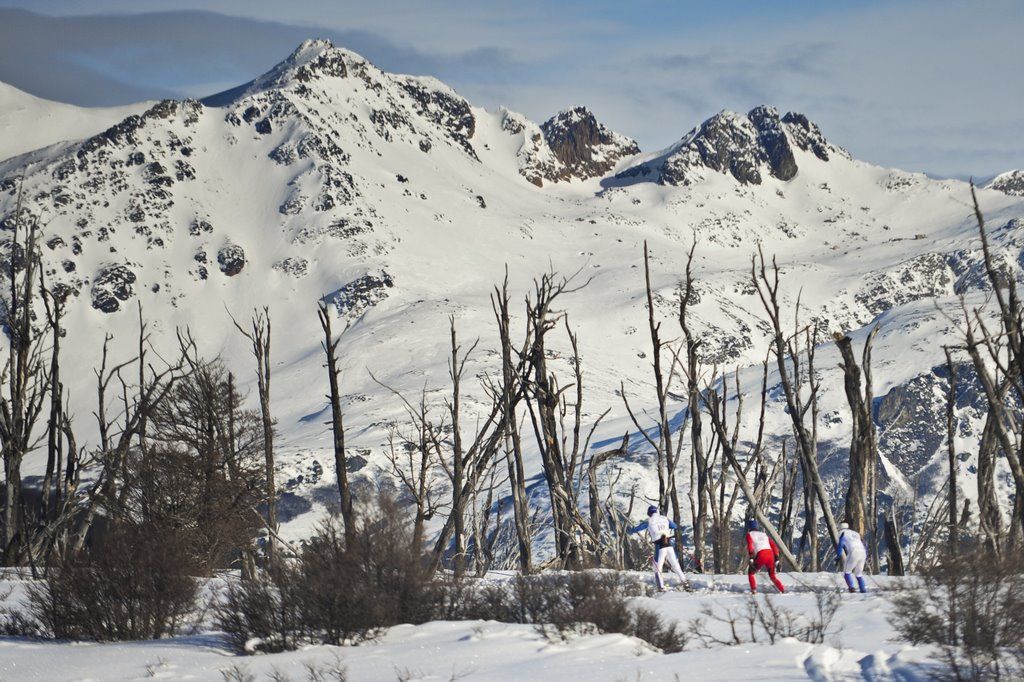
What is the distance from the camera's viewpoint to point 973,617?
9805 mm

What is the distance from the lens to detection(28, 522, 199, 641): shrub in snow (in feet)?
45.1

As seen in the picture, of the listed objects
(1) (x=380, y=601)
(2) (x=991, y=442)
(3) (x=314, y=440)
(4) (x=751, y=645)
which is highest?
(3) (x=314, y=440)

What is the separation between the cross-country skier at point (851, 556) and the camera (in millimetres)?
15617

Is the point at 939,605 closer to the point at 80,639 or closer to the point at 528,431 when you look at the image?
the point at 80,639

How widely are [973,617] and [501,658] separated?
189 inches

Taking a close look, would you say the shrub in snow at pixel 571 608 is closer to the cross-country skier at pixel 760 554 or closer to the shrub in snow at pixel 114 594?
the cross-country skier at pixel 760 554

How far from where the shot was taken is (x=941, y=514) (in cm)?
3225

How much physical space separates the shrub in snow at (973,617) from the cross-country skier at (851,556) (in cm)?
425

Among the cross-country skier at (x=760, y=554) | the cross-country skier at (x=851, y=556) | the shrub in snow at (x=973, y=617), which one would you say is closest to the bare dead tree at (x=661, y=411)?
the cross-country skier at (x=760, y=554)

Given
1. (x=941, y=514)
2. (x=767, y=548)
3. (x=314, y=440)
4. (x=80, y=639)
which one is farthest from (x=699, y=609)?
(x=314, y=440)

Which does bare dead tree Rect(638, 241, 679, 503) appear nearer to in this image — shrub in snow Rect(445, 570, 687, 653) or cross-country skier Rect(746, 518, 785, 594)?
cross-country skier Rect(746, 518, 785, 594)

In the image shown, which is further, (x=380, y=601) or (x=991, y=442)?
(x=991, y=442)

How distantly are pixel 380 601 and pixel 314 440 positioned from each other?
12109 cm

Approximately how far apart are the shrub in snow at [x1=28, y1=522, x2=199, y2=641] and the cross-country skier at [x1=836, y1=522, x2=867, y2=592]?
370 inches
